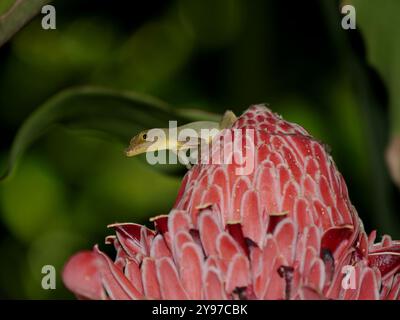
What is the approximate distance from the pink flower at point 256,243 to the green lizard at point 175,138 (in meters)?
0.04

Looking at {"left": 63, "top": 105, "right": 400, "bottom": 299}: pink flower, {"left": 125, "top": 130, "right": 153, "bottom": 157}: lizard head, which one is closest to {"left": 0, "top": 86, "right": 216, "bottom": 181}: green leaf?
{"left": 125, "top": 130, "right": 153, "bottom": 157}: lizard head

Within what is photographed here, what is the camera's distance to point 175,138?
110cm

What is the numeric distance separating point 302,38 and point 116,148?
22.9 inches

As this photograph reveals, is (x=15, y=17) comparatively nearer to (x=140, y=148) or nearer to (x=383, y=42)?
(x=140, y=148)

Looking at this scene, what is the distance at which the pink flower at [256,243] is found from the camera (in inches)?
34.4

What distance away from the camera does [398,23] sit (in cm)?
120

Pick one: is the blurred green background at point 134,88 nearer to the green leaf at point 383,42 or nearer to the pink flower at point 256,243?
the green leaf at point 383,42

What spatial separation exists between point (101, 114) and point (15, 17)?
410mm

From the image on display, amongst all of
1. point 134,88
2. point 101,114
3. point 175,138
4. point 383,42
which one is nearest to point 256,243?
point 175,138

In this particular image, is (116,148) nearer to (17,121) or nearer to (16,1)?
(17,121)

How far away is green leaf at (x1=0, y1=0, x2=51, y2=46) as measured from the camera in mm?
1033

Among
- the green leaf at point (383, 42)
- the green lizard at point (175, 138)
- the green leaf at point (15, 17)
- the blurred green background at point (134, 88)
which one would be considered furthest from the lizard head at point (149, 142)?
the blurred green background at point (134, 88)

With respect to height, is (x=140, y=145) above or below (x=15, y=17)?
below
